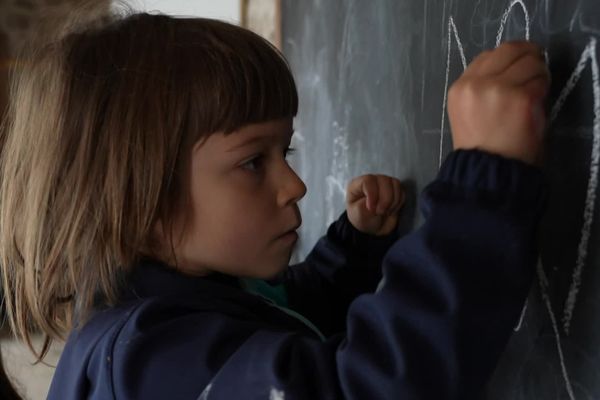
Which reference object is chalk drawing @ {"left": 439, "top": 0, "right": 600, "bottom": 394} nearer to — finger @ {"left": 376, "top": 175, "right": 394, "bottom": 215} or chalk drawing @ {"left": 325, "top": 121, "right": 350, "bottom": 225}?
finger @ {"left": 376, "top": 175, "right": 394, "bottom": 215}

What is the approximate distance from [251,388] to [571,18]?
350mm

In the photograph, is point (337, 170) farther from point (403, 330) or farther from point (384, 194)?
point (403, 330)

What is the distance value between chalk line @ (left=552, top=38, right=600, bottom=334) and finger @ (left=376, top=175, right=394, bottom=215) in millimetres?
336

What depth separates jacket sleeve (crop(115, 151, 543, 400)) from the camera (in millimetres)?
436

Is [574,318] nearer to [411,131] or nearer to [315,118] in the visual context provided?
[411,131]

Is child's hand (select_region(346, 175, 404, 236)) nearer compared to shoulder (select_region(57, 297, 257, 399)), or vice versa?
shoulder (select_region(57, 297, 257, 399))

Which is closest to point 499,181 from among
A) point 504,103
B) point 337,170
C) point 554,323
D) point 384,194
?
point 504,103

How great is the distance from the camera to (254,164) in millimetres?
631

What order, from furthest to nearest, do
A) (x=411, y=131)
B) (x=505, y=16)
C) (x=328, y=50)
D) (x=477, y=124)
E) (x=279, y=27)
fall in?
1. (x=279, y=27)
2. (x=328, y=50)
3. (x=411, y=131)
4. (x=505, y=16)
5. (x=477, y=124)

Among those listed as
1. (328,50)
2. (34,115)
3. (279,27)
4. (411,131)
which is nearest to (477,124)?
(411,131)

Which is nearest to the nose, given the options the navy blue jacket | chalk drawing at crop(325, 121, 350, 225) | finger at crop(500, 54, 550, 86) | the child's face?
the child's face

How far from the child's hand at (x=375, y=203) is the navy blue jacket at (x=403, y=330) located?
0.32 m

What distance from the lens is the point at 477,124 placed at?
1.52 feet

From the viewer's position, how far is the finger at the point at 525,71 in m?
0.47
